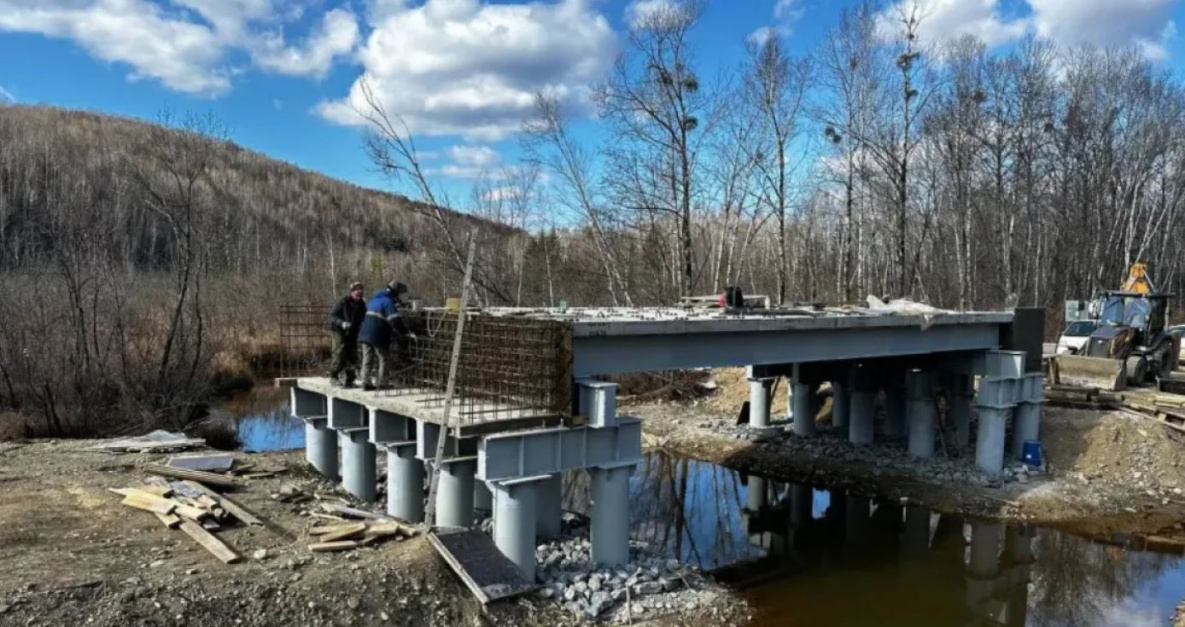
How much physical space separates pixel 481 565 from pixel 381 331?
4585 millimetres

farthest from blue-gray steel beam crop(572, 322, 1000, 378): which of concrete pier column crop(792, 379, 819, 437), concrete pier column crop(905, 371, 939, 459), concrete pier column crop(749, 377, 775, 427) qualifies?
concrete pier column crop(749, 377, 775, 427)

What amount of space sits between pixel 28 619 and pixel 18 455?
8.09m

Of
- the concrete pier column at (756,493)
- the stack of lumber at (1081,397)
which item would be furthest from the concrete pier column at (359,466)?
the stack of lumber at (1081,397)

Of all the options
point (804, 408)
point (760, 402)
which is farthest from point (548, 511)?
point (760, 402)

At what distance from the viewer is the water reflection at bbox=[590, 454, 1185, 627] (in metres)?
11.5

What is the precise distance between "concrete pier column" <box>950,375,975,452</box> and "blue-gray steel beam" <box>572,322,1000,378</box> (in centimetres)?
136

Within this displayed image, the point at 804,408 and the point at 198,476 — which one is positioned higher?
the point at 198,476

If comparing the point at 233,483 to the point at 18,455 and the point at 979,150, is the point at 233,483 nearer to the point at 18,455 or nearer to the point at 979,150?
the point at 18,455

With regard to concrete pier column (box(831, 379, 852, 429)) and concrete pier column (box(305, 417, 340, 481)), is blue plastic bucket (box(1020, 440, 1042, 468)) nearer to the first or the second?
concrete pier column (box(831, 379, 852, 429))

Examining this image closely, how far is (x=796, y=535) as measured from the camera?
15.3 meters

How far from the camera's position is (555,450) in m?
10.5

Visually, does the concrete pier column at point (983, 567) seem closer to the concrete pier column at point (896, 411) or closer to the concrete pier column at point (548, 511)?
the concrete pier column at point (896, 411)

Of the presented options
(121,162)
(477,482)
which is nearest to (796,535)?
(477,482)

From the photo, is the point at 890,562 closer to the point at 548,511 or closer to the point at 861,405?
the point at 548,511
